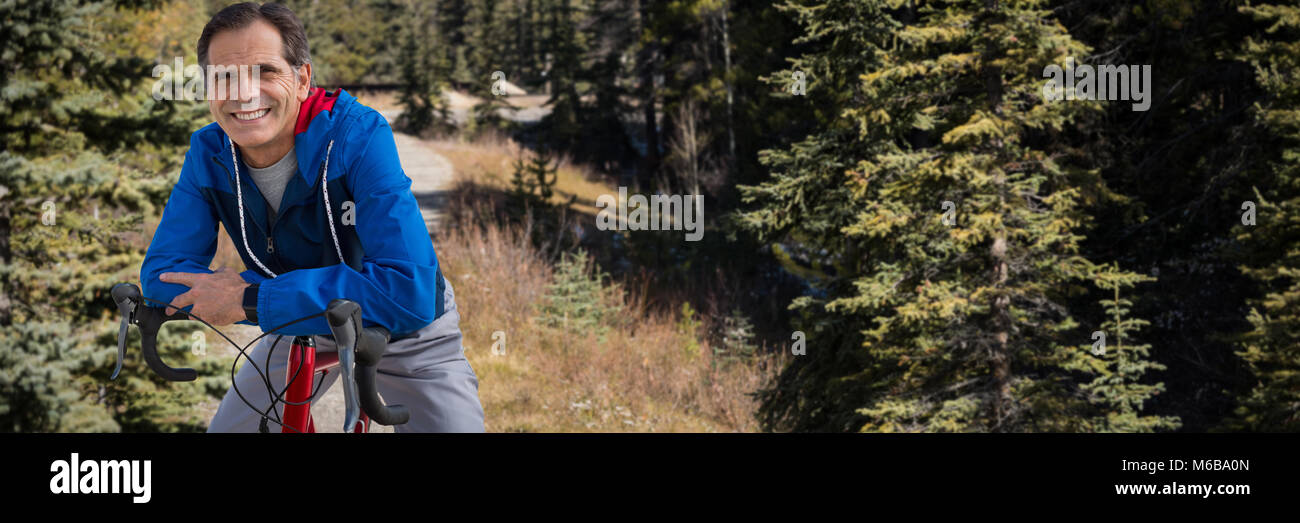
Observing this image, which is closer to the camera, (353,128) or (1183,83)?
(353,128)

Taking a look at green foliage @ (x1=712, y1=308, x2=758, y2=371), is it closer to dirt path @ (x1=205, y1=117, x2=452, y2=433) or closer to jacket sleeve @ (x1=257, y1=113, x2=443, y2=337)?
dirt path @ (x1=205, y1=117, x2=452, y2=433)

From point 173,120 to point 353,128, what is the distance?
885 centimetres

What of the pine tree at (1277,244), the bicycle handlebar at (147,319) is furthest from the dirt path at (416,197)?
the pine tree at (1277,244)

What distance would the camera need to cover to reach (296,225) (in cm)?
219

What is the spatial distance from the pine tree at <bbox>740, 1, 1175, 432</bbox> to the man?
7.74 meters

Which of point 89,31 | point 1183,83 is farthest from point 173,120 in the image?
point 1183,83

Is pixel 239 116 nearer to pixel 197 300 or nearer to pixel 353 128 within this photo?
pixel 353 128

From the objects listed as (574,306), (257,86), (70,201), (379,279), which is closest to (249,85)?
(257,86)

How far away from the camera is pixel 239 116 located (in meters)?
2.02

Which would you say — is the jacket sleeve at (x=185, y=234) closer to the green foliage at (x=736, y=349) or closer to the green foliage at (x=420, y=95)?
the green foliage at (x=736, y=349)

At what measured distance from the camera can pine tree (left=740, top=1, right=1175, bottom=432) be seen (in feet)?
31.2

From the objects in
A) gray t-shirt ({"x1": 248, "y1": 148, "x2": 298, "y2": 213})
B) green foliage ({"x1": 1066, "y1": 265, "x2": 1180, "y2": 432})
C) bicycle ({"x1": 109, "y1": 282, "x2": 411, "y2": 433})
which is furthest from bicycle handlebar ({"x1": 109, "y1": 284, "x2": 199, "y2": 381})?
green foliage ({"x1": 1066, "y1": 265, "x2": 1180, "y2": 432})

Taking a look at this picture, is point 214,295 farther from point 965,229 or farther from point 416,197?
point 416,197

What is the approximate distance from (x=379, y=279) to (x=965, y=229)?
28.0 ft
